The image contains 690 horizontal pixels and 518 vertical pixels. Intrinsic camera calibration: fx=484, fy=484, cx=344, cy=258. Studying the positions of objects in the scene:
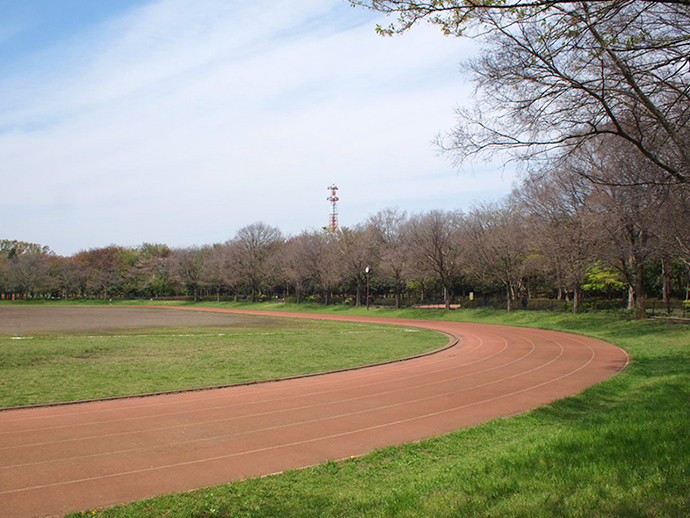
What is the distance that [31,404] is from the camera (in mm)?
10359

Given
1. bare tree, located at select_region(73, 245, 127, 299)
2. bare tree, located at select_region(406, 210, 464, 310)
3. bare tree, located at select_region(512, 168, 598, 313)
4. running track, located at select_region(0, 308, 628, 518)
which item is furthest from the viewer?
bare tree, located at select_region(73, 245, 127, 299)

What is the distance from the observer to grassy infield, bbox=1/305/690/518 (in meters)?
4.52

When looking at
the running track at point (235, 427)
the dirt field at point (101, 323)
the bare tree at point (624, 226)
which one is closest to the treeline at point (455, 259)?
the bare tree at point (624, 226)

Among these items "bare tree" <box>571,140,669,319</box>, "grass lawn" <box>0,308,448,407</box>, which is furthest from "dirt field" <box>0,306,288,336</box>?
"bare tree" <box>571,140,669,319</box>

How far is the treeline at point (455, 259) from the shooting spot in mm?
25422

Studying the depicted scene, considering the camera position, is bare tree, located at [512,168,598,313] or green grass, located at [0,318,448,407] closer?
green grass, located at [0,318,448,407]

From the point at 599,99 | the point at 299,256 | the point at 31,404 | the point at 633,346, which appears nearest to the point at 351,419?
the point at 31,404

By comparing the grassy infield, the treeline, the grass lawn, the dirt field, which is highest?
the treeline

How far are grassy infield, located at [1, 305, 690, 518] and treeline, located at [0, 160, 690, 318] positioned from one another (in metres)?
6.49

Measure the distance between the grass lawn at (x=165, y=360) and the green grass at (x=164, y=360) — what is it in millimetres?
21

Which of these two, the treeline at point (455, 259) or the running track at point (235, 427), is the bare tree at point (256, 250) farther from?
the running track at point (235, 427)

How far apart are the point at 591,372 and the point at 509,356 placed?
391 centimetres

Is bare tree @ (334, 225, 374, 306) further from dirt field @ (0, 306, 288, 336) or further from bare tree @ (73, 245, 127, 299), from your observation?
bare tree @ (73, 245, 127, 299)

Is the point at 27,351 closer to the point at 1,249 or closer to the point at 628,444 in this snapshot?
the point at 628,444
